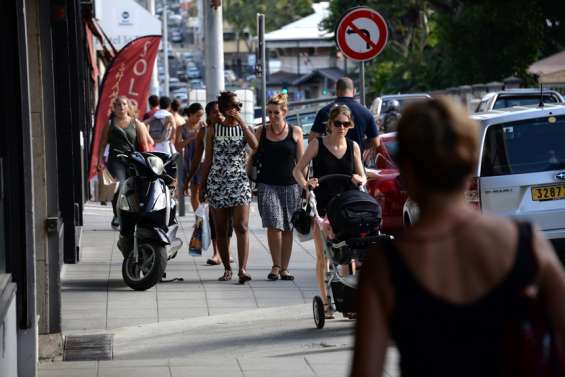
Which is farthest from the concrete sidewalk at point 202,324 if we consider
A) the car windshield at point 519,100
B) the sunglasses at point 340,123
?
the car windshield at point 519,100

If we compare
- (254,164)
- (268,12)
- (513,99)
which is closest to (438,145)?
(254,164)

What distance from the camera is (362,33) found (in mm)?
14984

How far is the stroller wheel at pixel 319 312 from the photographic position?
965 centimetres

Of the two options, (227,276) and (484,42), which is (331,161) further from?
(484,42)

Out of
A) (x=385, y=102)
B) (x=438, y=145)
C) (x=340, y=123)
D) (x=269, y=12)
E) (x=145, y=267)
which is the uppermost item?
(x=269, y=12)

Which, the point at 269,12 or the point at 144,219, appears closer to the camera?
the point at 144,219

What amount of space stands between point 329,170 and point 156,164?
2.26 m

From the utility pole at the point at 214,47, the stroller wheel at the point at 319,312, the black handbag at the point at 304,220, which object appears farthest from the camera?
the utility pole at the point at 214,47

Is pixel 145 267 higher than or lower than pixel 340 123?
lower

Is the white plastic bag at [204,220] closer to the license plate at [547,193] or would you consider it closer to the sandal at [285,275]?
the sandal at [285,275]

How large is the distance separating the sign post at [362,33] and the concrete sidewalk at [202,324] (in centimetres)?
248

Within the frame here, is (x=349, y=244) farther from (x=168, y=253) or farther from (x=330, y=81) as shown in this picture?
(x=330, y=81)

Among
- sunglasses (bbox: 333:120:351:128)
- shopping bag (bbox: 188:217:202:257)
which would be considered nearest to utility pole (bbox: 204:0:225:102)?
shopping bag (bbox: 188:217:202:257)

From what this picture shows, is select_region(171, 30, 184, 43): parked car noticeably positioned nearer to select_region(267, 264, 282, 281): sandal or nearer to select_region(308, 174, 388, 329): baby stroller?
select_region(267, 264, 282, 281): sandal
